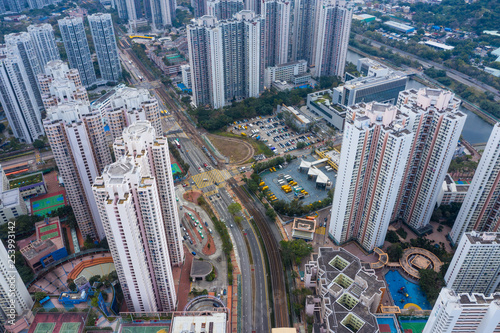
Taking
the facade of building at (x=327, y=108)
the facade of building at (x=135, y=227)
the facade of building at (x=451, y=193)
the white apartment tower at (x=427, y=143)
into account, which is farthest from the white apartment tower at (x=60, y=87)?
the facade of building at (x=451, y=193)

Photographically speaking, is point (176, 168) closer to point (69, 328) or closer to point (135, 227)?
point (69, 328)

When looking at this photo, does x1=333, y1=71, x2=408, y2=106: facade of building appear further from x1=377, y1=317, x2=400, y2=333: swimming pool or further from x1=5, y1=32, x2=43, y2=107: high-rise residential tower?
x1=5, y1=32, x2=43, y2=107: high-rise residential tower

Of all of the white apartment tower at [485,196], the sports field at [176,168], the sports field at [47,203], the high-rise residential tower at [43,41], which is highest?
the high-rise residential tower at [43,41]

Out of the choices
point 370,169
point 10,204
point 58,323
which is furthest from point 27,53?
point 370,169

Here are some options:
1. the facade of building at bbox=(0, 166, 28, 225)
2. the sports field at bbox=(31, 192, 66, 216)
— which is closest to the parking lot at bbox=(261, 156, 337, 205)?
the sports field at bbox=(31, 192, 66, 216)

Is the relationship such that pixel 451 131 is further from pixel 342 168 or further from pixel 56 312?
pixel 56 312

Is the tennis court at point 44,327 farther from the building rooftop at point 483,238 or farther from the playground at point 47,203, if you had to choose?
the building rooftop at point 483,238
